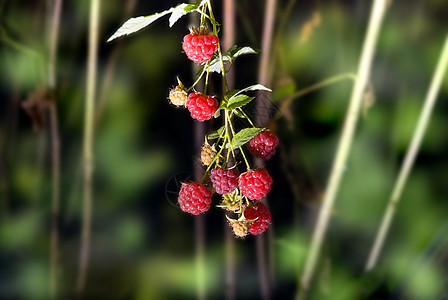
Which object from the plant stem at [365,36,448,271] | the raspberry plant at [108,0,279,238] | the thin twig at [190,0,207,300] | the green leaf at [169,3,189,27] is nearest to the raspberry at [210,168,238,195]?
the raspberry plant at [108,0,279,238]

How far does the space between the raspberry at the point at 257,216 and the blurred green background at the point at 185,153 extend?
28 centimetres

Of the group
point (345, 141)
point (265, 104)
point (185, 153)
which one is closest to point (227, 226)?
point (185, 153)

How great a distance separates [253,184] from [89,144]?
17.1 inches

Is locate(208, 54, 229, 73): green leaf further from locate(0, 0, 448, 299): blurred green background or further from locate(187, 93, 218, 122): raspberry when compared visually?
locate(0, 0, 448, 299): blurred green background

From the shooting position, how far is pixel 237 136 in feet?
1.26

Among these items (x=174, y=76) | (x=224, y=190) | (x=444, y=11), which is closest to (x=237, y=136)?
(x=224, y=190)

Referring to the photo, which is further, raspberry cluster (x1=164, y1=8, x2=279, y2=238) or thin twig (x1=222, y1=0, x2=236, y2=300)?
thin twig (x1=222, y1=0, x2=236, y2=300)

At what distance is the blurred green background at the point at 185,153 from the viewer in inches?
28.5

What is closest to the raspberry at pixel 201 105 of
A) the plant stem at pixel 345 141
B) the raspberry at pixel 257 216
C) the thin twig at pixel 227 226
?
the raspberry at pixel 257 216

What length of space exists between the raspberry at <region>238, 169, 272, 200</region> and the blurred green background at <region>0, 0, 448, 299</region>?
314mm

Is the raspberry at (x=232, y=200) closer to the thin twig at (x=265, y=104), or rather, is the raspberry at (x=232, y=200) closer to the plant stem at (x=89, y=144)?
the thin twig at (x=265, y=104)

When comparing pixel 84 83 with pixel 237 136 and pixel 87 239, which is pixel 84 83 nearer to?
pixel 87 239

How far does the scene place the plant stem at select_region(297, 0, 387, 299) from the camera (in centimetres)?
81

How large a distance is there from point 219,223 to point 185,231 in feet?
0.20
